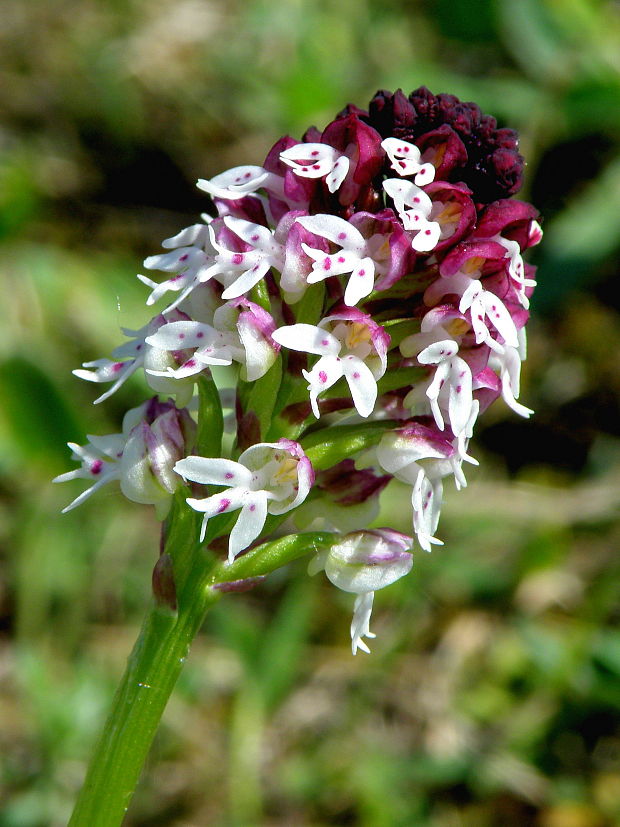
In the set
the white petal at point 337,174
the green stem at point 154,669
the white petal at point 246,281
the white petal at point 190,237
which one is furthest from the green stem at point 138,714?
the white petal at point 337,174

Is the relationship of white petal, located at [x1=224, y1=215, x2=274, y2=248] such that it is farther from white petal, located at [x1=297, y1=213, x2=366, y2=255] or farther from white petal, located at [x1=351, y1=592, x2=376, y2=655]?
white petal, located at [x1=351, y1=592, x2=376, y2=655]

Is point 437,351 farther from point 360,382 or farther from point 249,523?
point 249,523

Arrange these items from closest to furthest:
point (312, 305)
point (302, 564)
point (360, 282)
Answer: point (360, 282) → point (312, 305) → point (302, 564)

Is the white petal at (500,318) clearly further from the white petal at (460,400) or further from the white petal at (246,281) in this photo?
the white petal at (246,281)

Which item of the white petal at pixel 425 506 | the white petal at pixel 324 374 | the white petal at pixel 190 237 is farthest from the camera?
the white petal at pixel 190 237

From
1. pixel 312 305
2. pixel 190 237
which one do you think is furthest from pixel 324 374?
pixel 190 237
